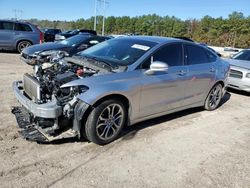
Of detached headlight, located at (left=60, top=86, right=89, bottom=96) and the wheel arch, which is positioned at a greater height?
detached headlight, located at (left=60, top=86, right=89, bottom=96)

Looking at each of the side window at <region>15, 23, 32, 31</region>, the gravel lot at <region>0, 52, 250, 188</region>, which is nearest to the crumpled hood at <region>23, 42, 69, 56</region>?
the side window at <region>15, 23, 32, 31</region>

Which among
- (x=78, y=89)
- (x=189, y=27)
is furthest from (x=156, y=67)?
(x=189, y=27)

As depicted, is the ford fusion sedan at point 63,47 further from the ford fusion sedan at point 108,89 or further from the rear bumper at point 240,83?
the rear bumper at point 240,83

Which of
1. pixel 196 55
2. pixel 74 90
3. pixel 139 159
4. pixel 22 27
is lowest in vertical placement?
pixel 139 159

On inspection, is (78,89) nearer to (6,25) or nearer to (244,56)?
(244,56)

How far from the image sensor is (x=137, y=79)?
448 cm

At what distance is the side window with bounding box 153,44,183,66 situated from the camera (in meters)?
4.96

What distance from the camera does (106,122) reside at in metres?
4.27

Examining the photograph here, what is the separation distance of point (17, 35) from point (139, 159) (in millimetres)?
12338

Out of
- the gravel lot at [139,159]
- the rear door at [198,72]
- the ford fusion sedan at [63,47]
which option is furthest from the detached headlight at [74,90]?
the ford fusion sedan at [63,47]

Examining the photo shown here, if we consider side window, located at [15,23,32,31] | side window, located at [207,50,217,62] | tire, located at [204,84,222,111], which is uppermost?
side window, located at [15,23,32,31]

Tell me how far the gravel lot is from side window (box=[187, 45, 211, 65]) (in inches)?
50.5

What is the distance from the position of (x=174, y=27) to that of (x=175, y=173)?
89.8 metres

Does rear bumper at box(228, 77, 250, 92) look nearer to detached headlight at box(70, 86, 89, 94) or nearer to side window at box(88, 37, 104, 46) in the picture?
side window at box(88, 37, 104, 46)
